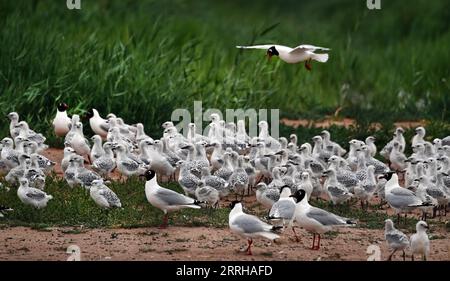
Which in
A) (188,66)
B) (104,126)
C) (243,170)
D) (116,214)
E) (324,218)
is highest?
(188,66)

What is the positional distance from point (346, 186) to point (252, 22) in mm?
10969

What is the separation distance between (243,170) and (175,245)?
6.58 ft

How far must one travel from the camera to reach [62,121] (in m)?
14.9

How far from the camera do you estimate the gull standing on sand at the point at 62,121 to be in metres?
14.9

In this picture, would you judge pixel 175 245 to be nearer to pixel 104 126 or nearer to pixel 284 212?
pixel 284 212

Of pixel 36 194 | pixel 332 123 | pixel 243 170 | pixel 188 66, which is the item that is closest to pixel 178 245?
pixel 36 194

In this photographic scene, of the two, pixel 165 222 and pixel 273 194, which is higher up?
pixel 273 194

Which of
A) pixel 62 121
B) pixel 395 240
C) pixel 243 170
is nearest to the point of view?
pixel 395 240

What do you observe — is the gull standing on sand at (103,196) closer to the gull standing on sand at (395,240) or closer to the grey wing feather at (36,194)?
the grey wing feather at (36,194)

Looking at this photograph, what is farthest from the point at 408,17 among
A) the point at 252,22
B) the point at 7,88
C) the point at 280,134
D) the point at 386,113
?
the point at 7,88

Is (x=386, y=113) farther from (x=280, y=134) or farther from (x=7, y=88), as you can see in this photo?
(x=7, y=88)

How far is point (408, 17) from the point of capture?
24.0m

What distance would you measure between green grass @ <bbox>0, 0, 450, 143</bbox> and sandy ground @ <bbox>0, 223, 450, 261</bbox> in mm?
3787

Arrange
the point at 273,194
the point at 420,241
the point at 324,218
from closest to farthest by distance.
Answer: the point at 420,241 < the point at 324,218 < the point at 273,194
